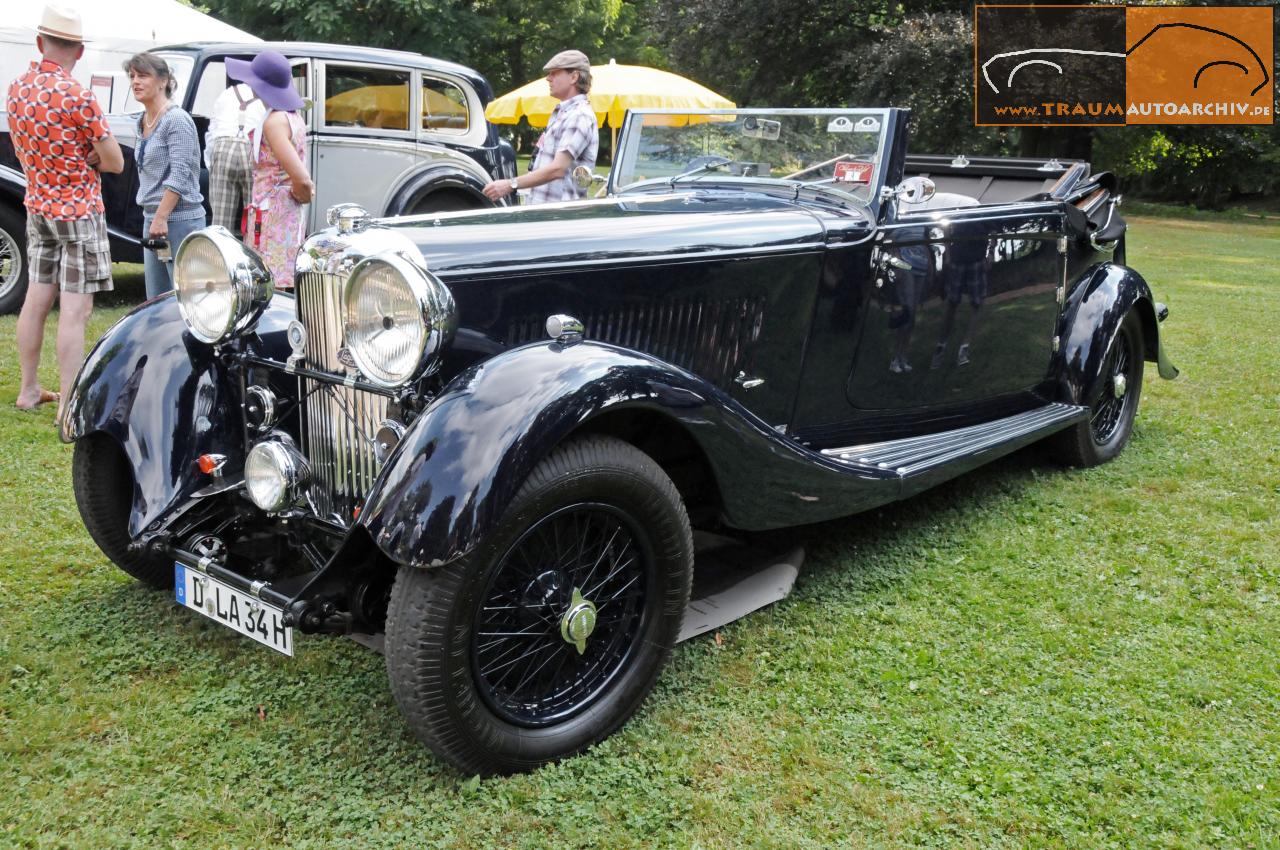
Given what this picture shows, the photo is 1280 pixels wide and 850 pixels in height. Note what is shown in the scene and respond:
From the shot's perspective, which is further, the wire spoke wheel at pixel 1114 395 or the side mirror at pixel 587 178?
the wire spoke wheel at pixel 1114 395

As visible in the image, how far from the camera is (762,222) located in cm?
334

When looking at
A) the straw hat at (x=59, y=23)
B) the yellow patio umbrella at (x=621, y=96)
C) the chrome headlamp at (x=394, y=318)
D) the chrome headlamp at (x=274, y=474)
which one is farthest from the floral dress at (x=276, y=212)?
the yellow patio umbrella at (x=621, y=96)

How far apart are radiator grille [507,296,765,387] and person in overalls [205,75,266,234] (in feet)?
10.2

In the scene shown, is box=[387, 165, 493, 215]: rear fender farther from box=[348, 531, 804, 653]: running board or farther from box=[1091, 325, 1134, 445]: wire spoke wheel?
box=[348, 531, 804, 653]: running board

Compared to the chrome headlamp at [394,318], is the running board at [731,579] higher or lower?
lower

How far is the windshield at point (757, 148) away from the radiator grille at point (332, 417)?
1.74 metres

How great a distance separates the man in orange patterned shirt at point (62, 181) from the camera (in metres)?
4.72

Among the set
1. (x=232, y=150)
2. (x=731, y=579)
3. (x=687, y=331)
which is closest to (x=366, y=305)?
(x=687, y=331)

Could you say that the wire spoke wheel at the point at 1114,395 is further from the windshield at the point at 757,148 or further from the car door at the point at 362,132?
the car door at the point at 362,132

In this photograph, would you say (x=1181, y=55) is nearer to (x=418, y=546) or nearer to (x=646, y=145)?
(x=646, y=145)

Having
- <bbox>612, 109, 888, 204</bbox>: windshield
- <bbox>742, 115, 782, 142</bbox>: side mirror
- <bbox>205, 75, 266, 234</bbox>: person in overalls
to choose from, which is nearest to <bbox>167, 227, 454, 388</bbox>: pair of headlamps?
<bbox>612, 109, 888, 204</bbox>: windshield

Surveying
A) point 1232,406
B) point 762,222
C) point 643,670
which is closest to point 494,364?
point 643,670

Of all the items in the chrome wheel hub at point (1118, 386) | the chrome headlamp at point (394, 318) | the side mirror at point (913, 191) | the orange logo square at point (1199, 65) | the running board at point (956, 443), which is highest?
the orange logo square at point (1199, 65)

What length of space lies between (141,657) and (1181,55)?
2006 centimetres
